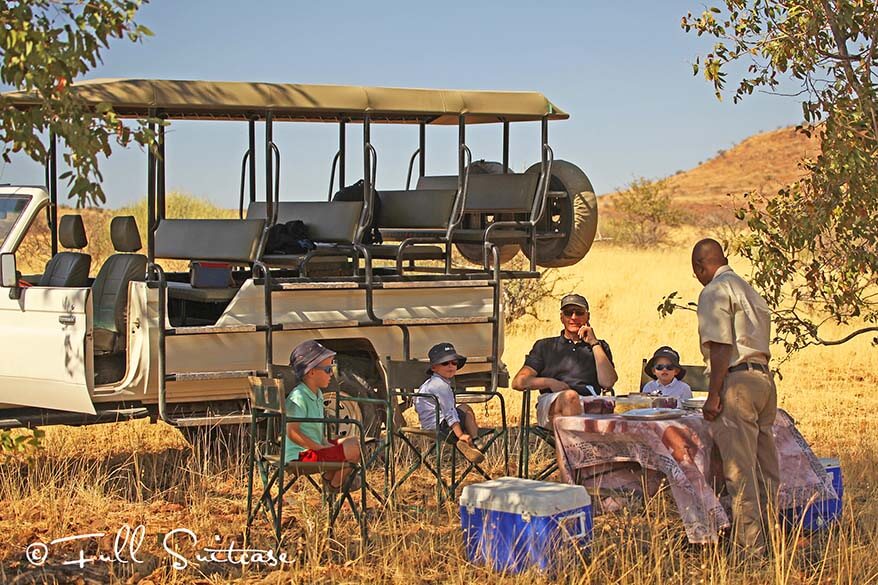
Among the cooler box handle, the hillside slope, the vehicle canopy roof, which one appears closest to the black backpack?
the vehicle canopy roof

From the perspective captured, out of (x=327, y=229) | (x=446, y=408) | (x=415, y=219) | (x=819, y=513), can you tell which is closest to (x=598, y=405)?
(x=446, y=408)

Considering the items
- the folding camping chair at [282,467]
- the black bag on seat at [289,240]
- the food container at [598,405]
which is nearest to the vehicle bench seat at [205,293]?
the black bag on seat at [289,240]

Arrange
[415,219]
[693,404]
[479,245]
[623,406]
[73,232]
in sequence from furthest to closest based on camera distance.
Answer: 1. [479,245]
2. [415,219]
3. [73,232]
4. [693,404]
5. [623,406]

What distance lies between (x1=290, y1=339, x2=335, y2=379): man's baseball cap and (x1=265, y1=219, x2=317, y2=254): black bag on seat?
2181 mm

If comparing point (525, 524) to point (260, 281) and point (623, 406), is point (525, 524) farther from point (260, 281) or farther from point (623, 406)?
point (260, 281)

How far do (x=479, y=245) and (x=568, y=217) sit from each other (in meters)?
0.83

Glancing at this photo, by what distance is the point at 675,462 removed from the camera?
19.6 ft

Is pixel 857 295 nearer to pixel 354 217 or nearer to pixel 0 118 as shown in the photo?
pixel 354 217

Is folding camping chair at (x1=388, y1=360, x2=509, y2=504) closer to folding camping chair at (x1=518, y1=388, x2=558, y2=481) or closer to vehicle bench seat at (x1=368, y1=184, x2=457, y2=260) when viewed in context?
folding camping chair at (x1=518, y1=388, x2=558, y2=481)

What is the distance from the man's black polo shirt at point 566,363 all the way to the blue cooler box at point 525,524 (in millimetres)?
1959

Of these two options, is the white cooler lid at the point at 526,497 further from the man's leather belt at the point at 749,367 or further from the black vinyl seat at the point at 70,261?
the black vinyl seat at the point at 70,261

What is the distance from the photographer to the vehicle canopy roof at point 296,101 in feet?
24.5

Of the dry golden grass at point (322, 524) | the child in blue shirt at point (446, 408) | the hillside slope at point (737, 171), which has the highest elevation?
the hillside slope at point (737, 171)

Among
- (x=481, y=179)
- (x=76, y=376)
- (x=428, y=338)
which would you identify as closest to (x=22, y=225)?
(x=76, y=376)
